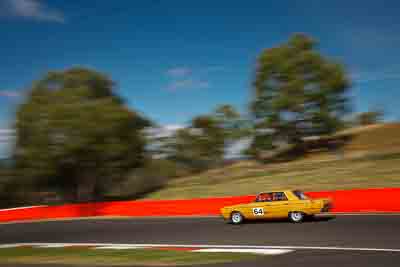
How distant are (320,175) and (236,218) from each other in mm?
16897

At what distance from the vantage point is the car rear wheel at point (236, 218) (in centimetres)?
1872

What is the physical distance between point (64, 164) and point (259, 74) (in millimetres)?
24128

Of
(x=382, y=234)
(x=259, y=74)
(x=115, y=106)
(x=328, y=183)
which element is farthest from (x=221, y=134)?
(x=382, y=234)

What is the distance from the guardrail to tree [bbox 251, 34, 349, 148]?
84.0ft

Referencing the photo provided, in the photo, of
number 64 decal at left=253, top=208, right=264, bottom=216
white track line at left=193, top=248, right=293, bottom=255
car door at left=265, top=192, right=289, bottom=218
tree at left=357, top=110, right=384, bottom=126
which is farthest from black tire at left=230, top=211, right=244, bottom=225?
tree at left=357, top=110, right=384, bottom=126

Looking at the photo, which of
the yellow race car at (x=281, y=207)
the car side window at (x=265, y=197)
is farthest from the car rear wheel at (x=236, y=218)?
the car side window at (x=265, y=197)

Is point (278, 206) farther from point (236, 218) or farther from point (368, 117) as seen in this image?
point (368, 117)

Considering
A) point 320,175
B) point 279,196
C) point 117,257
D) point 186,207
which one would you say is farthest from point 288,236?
point 320,175

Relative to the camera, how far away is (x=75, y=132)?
34.5 m

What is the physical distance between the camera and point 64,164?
36.4 m

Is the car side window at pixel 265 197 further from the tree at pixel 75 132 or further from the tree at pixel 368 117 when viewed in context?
the tree at pixel 368 117

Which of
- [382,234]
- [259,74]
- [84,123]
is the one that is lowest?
[382,234]

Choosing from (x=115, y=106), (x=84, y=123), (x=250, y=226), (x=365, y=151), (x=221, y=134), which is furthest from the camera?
(x=221, y=134)

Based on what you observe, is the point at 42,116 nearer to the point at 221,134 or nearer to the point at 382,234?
the point at 382,234
